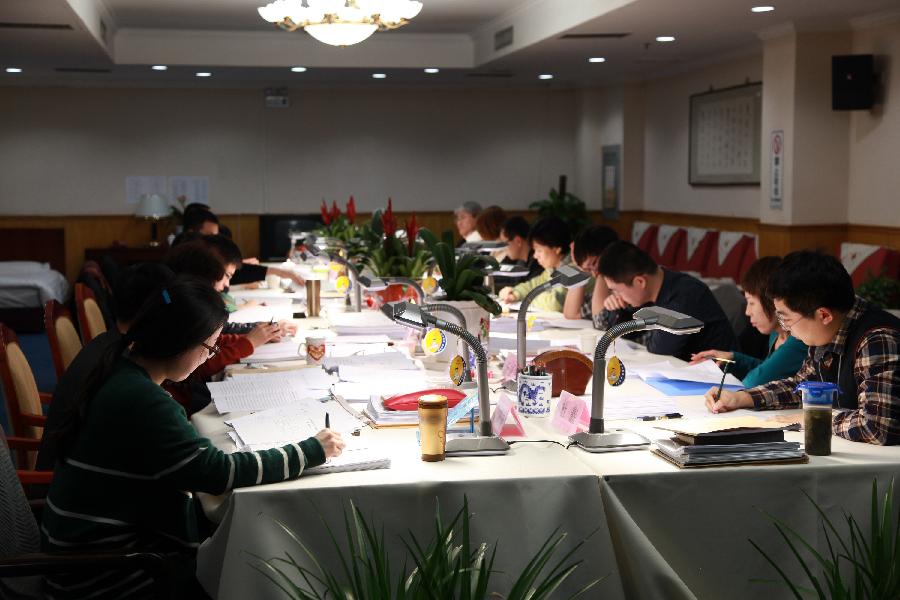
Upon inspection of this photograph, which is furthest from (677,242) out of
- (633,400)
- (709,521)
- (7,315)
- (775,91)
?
(709,521)

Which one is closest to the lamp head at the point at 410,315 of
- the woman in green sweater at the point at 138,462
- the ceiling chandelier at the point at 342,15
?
the woman in green sweater at the point at 138,462

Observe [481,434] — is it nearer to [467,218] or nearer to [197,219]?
[197,219]

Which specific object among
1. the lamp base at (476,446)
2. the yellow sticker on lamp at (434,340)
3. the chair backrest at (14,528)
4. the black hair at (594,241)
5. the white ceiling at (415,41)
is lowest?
the chair backrest at (14,528)

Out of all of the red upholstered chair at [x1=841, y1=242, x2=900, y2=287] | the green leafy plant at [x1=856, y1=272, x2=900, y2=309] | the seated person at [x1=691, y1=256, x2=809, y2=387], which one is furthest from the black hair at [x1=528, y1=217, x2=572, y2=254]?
the red upholstered chair at [x1=841, y1=242, x2=900, y2=287]

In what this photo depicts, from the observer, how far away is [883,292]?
642 centimetres

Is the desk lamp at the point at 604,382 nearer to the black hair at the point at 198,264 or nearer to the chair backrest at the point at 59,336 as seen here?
the black hair at the point at 198,264

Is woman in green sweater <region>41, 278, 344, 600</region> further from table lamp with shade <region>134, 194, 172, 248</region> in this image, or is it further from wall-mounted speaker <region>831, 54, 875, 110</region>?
table lamp with shade <region>134, 194, 172, 248</region>

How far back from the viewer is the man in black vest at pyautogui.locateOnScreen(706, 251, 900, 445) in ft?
8.32

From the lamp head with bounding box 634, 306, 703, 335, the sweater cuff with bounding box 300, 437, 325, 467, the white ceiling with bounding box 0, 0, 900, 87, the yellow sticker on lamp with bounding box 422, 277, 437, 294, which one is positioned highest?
the white ceiling with bounding box 0, 0, 900, 87

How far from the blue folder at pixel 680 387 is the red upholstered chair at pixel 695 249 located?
6008 mm

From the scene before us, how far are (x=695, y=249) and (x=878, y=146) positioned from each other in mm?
2454

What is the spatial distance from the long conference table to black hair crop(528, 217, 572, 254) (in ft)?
10.9

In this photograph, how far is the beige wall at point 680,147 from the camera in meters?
8.99

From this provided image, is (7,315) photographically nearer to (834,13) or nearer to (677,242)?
(677,242)
